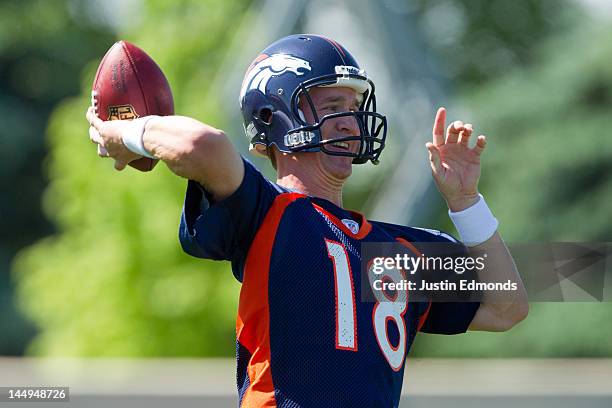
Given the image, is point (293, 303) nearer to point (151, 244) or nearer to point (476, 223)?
point (476, 223)

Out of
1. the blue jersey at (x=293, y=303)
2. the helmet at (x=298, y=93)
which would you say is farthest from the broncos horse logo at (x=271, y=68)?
the blue jersey at (x=293, y=303)

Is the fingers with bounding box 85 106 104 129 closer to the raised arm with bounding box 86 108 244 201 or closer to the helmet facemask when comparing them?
the raised arm with bounding box 86 108 244 201

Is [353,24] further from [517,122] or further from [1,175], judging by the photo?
[1,175]

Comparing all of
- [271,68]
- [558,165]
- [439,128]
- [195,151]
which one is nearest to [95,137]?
[195,151]

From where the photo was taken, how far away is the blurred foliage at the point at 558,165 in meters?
16.8

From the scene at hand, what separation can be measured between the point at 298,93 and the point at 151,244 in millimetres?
10410

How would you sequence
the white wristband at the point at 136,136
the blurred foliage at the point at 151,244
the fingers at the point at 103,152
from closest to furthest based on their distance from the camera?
the white wristband at the point at 136,136 → the fingers at the point at 103,152 → the blurred foliage at the point at 151,244

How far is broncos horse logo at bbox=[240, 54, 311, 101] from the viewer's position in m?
3.56

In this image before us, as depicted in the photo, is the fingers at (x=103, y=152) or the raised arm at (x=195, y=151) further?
the fingers at (x=103, y=152)

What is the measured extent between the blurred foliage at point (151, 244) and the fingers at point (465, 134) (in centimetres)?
947

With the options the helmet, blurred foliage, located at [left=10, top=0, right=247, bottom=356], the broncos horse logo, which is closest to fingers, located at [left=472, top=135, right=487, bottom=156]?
the helmet

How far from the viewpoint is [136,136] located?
3.10 meters

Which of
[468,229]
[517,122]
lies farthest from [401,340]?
[517,122]

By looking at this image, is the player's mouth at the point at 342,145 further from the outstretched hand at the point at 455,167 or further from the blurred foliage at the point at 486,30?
the blurred foliage at the point at 486,30
